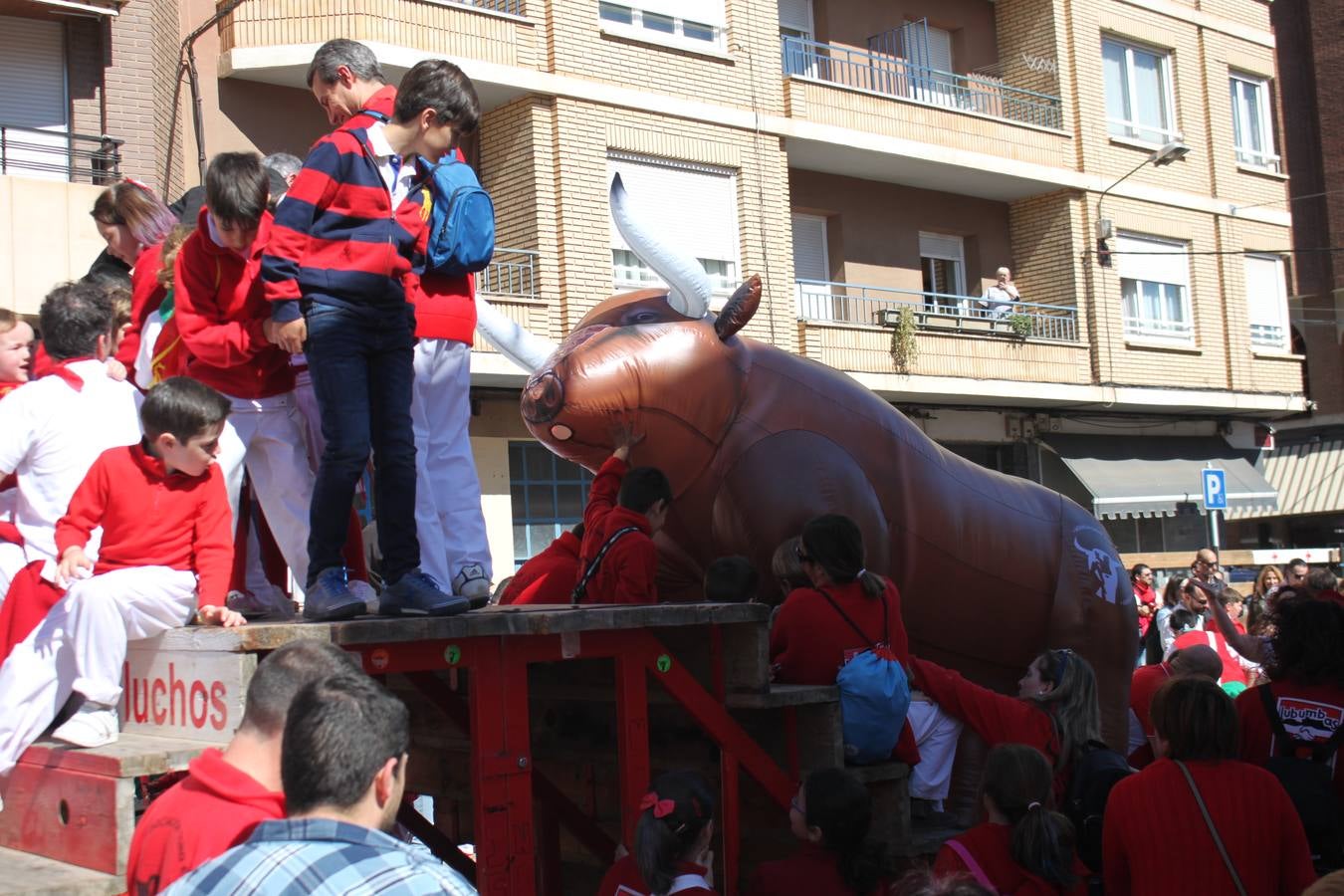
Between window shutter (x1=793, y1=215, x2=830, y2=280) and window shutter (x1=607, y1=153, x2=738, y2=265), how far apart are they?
2044mm

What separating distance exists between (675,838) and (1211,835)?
1.45 meters

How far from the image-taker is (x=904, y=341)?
60.4 ft

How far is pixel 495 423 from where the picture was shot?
15812 millimetres

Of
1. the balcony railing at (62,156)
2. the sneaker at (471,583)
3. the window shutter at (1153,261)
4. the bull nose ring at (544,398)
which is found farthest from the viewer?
the window shutter at (1153,261)

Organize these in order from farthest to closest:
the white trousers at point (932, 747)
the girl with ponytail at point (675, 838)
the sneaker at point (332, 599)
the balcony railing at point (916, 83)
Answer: the balcony railing at point (916, 83) < the white trousers at point (932, 747) < the sneaker at point (332, 599) < the girl with ponytail at point (675, 838)

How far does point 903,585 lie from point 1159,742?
211 cm

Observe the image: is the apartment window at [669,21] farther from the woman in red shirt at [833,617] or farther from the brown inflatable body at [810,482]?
the woman in red shirt at [833,617]

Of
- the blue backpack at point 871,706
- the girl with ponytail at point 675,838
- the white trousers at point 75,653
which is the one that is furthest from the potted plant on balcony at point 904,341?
the white trousers at point 75,653

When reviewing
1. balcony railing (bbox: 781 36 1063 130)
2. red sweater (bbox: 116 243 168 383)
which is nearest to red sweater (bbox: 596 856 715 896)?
red sweater (bbox: 116 243 168 383)

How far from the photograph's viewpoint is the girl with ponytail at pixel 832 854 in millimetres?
3941

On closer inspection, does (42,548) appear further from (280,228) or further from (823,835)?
(823,835)

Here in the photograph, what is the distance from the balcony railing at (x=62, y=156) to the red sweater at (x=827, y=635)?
10.4m

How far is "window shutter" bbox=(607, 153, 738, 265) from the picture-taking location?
16.2 meters

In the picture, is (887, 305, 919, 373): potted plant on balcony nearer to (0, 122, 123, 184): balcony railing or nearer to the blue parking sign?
the blue parking sign
